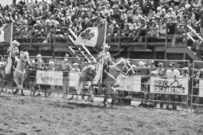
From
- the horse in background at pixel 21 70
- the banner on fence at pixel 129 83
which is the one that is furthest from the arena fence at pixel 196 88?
the horse in background at pixel 21 70

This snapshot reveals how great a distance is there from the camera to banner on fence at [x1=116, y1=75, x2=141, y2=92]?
16.3m

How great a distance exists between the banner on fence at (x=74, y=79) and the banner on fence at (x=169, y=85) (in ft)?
11.5

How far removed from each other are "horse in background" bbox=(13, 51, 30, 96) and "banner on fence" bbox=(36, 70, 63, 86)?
2.23 feet

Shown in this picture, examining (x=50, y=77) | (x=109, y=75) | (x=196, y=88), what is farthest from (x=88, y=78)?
(x=196, y=88)

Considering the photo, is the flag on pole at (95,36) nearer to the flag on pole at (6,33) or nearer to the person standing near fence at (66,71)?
the person standing near fence at (66,71)

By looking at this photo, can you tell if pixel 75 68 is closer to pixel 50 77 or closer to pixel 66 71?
pixel 66 71

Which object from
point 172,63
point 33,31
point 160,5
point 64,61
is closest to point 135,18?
point 160,5

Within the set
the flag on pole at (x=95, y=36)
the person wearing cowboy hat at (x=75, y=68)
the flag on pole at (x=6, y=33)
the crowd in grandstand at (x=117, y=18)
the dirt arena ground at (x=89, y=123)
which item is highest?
the crowd in grandstand at (x=117, y=18)

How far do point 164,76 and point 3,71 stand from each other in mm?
9137

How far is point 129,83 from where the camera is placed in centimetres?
1658

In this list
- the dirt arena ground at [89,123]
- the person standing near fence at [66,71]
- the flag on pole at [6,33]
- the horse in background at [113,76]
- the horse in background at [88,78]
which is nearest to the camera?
the dirt arena ground at [89,123]

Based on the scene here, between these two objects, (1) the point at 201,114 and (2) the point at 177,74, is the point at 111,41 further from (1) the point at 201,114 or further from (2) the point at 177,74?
(1) the point at 201,114

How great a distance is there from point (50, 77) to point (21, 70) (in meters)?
1.53

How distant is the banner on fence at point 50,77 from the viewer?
61.9ft
